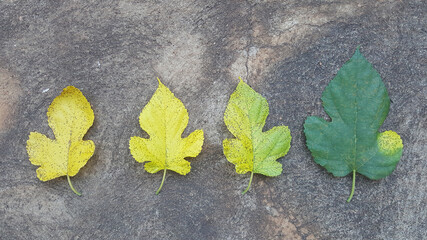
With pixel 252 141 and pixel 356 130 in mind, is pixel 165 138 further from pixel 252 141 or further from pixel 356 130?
pixel 356 130

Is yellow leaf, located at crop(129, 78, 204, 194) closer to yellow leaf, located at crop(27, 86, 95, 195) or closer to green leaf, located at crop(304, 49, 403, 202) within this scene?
yellow leaf, located at crop(27, 86, 95, 195)

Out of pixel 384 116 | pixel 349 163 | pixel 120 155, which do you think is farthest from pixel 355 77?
pixel 120 155

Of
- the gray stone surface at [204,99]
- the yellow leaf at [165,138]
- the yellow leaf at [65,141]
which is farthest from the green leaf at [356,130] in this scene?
the yellow leaf at [65,141]

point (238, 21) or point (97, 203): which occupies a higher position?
point (238, 21)

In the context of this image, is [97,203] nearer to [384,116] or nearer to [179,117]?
[179,117]

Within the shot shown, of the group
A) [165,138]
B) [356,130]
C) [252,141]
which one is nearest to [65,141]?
[165,138]

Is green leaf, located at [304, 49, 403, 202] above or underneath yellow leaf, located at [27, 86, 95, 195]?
underneath

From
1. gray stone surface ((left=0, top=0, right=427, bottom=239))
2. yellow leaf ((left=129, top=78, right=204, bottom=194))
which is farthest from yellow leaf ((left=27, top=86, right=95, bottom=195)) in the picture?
yellow leaf ((left=129, top=78, right=204, bottom=194))
